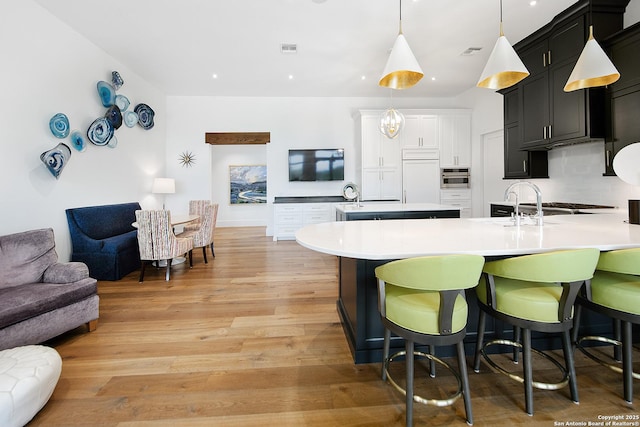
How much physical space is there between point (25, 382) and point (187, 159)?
5636 millimetres

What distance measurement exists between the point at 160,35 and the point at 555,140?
5.32 metres

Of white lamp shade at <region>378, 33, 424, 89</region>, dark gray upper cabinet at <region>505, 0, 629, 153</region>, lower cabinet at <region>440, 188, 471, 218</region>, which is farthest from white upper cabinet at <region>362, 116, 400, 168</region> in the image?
white lamp shade at <region>378, 33, 424, 89</region>

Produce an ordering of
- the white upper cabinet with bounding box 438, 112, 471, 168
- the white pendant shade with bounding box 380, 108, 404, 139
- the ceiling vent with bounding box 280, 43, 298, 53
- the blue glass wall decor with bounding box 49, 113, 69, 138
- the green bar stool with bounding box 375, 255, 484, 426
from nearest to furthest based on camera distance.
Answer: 1. the green bar stool with bounding box 375, 255, 484, 426
2. the blue glass wall decor with bounding box 49, 113, 69, 138
3. the white pendant shade with bounding box 380, 108, 404, 139
4. the ceiling vent with bounding box 280, 43, 298, 53
5. the white upper cabinet with bounding box 438, 112, 471, 168

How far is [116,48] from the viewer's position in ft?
13.8

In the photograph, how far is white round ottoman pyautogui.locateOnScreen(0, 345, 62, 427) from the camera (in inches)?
51.5

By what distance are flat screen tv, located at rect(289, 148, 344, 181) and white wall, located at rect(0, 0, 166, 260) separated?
3273 millimetres

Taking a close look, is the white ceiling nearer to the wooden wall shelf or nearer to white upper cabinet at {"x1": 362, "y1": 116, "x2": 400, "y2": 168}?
white upper cabinet at {"x1": 362, "y1": 116, "x2": 400, "y2": 168}

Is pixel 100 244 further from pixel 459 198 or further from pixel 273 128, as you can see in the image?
pixel 459 198

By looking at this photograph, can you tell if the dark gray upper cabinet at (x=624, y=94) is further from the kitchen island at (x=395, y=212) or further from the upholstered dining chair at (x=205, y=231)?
the upholstered dining chair at (x=205, y=231)

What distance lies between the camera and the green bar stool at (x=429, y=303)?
1.21 m

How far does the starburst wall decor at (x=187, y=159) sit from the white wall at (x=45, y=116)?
1.61 meters

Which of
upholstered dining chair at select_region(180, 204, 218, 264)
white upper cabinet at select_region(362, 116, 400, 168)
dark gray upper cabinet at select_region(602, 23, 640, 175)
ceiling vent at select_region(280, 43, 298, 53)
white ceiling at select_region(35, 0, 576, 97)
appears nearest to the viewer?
dark gray upper cabinet at select_region(602, 23, 640, 175)

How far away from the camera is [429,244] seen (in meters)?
1.55

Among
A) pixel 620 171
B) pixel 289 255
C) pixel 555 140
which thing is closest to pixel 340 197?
pixel 289 255
